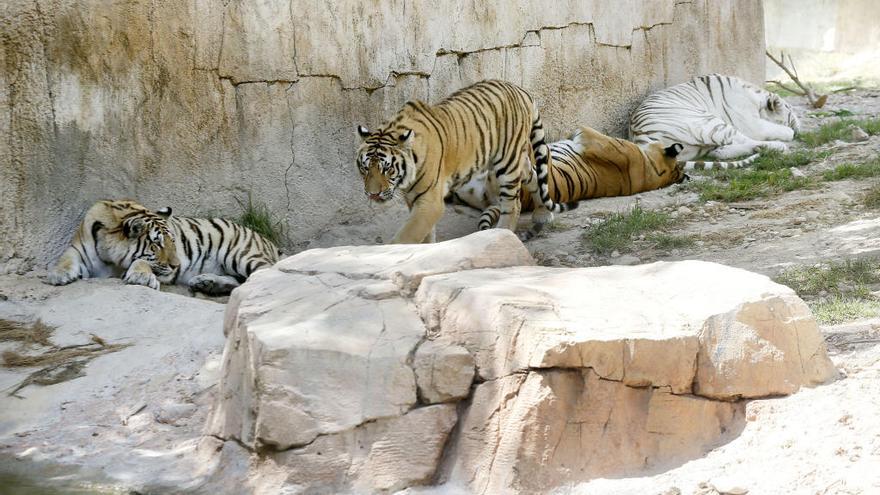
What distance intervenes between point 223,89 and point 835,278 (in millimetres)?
3617

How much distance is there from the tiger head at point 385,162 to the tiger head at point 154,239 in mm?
1233

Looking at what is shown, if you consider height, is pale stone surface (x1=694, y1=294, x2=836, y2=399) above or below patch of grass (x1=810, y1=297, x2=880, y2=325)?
above

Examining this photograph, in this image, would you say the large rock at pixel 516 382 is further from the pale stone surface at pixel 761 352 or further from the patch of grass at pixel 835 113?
the patch of grass at pixel 835 113

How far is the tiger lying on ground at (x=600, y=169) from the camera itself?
8.30 m

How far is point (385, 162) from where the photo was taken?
6.71m

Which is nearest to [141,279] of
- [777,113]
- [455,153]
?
[455,153]

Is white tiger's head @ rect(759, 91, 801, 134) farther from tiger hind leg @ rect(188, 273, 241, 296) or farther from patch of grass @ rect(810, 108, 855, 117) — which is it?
tiger hind leg @ rect(188, 273, 241, 296)

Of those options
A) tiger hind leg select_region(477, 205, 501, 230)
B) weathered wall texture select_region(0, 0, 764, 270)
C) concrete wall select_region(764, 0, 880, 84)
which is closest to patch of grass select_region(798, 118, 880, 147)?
weathered wall texture select_region(0, 0, 764, 270)

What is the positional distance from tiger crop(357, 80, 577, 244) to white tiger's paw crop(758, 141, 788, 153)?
94.7 inches

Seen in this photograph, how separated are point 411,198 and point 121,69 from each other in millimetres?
1903

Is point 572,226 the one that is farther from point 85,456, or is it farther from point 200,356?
point 85,456

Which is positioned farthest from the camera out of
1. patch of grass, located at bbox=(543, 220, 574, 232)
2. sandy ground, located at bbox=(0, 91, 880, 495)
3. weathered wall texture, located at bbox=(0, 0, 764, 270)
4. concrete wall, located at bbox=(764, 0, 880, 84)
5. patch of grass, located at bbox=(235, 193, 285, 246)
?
concrete wall, located at bbox=(764, 0, 880, 84)

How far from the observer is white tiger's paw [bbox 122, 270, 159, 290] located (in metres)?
5.94

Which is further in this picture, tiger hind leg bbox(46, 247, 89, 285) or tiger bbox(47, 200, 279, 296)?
tiger bbox(47, 200, 279, 296)
